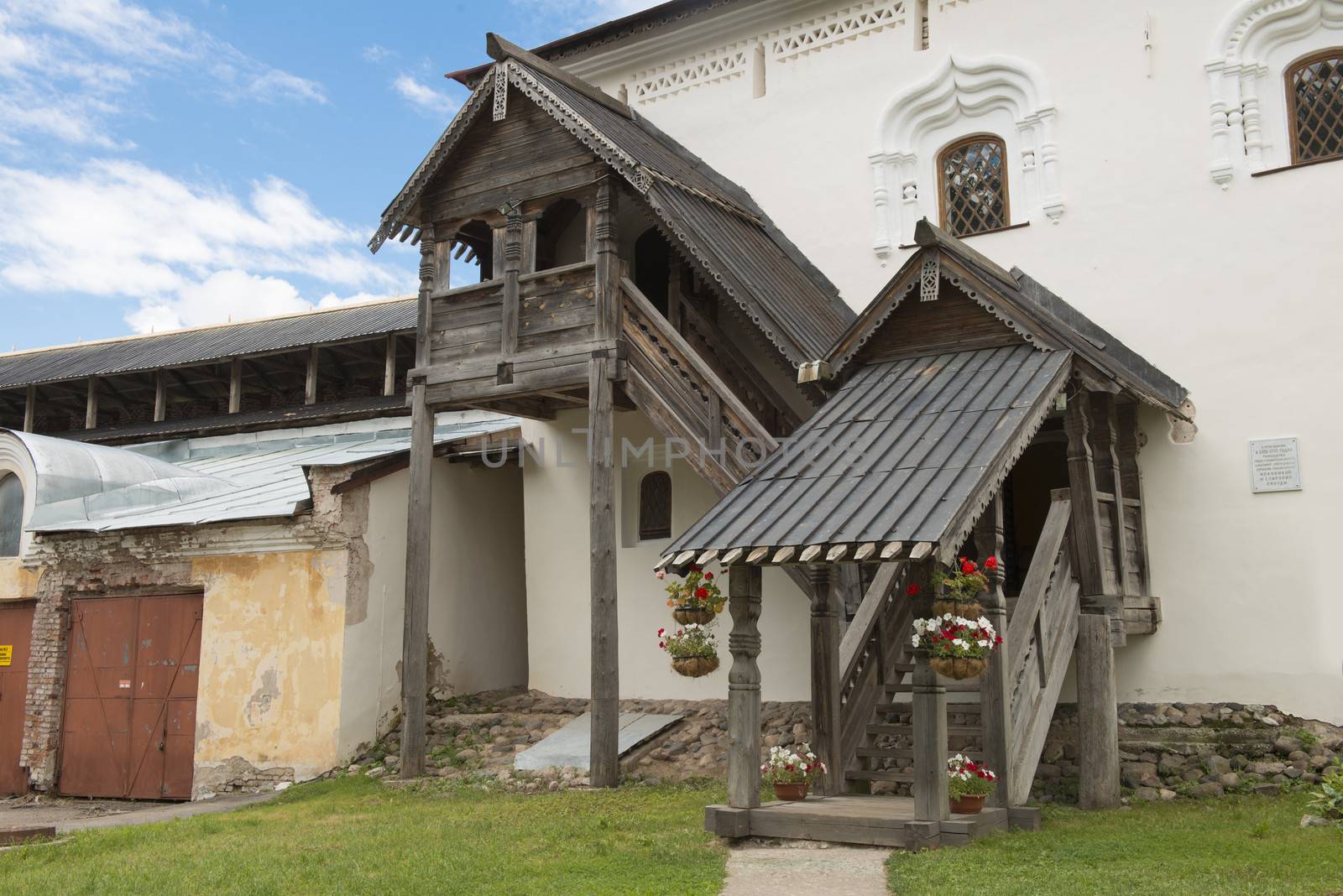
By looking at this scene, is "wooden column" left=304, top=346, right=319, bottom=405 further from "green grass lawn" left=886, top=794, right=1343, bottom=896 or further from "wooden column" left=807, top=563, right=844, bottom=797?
"green grass lawn" left=886, top=794, right=1343, bottom=896

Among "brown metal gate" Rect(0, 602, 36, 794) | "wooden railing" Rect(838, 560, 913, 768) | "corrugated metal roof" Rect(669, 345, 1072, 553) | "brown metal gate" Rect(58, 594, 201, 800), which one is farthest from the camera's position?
"brown metal gate" Rect(0, 602, 36, 794)

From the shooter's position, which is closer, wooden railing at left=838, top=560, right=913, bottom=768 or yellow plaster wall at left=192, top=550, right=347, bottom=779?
wooden railing at left=838, top=560, right=913, bottom=768

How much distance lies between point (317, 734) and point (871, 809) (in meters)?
7.08

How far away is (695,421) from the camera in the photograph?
11.2 meters

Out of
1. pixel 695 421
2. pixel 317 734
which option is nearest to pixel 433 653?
pixel 317 734

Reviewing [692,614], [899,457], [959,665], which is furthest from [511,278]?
[959,665]

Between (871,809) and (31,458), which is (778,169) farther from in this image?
(31,458)

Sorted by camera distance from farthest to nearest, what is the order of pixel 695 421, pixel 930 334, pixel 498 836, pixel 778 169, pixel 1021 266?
pixel 778 169 < pixel 1021 266 < pixel 695 421 < pixel 930 334 < pixel 498 836

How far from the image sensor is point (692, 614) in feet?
28.0

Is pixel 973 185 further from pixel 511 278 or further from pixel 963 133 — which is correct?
pixel 511 278

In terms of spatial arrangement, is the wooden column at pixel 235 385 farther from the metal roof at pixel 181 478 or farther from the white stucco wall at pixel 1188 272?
the white stucco wall at pixel 1188 272

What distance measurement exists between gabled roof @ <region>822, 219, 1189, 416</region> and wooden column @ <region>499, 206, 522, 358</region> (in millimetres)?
3531

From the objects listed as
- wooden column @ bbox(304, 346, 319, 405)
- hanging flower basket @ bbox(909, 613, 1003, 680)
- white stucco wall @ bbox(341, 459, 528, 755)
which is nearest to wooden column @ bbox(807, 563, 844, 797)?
hanging flower basket @ bbox(909, 613, 1003, 680)

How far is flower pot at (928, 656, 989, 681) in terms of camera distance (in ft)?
24.5
